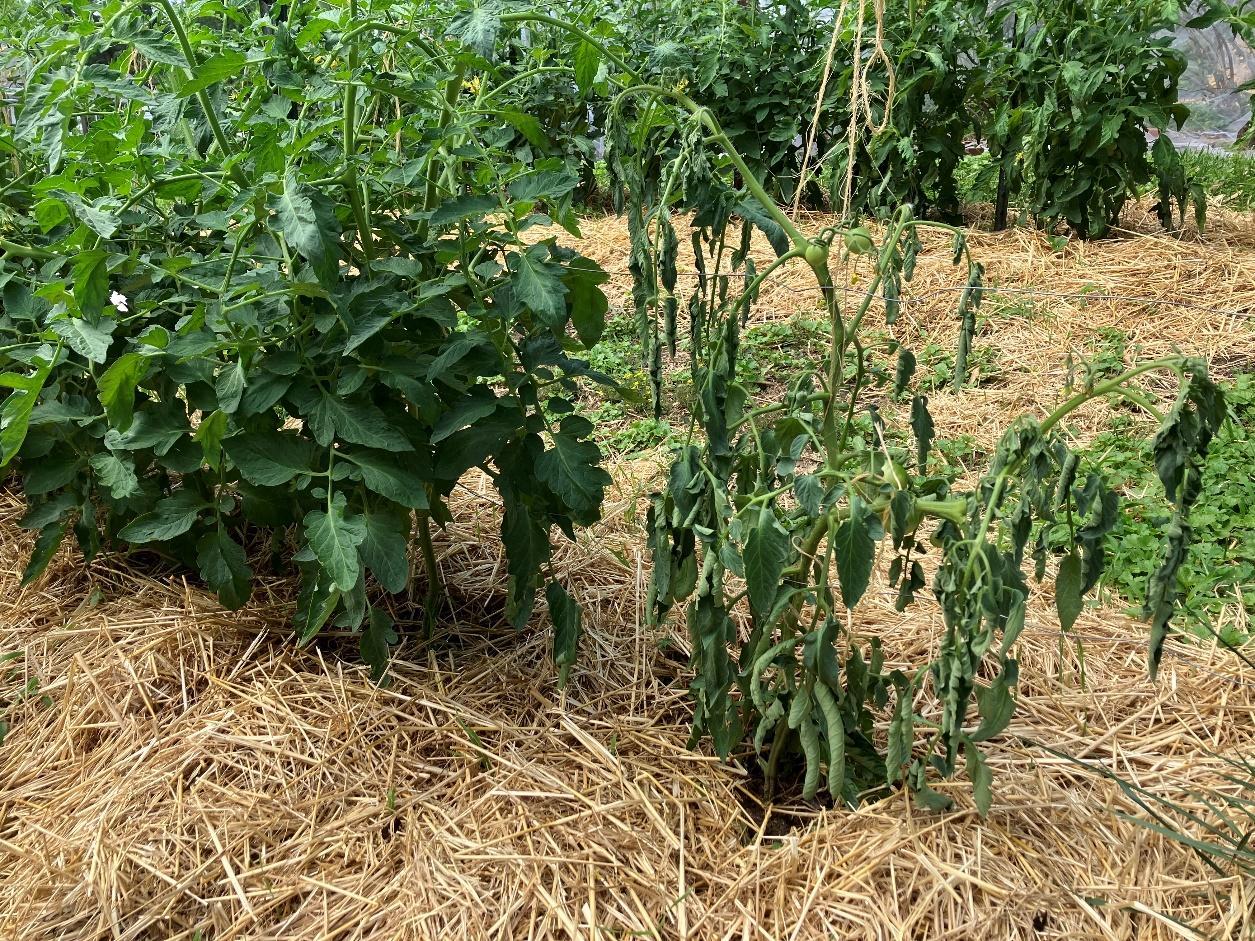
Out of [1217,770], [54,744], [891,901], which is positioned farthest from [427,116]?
[1217,770]

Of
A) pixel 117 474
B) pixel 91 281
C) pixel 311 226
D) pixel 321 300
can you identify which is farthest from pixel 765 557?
pixel 117 474

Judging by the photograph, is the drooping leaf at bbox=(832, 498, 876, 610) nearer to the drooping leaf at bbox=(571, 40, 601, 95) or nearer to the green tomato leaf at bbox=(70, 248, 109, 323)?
the drooping leaf at bbox=(571, 40, 601, 95)

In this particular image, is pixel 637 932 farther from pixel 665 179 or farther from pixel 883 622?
pixel 665 179

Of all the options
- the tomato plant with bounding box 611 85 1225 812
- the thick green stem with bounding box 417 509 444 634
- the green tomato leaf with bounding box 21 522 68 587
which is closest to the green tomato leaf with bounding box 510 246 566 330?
the tomato plant with bounding box 611 85 1225 812

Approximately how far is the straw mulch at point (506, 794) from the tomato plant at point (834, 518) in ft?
0.55

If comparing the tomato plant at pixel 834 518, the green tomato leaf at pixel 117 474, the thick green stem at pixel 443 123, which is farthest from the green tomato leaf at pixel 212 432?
the tomato plant at pixel 834 518

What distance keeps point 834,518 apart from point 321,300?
97cm

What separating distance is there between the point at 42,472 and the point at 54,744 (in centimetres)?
57

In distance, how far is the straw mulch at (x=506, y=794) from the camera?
1653mm

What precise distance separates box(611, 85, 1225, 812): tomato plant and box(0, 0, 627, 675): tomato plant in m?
0.24

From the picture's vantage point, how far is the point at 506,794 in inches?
73.7

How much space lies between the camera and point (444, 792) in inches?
75.3

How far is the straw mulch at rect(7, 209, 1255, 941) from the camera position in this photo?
1.65 metres

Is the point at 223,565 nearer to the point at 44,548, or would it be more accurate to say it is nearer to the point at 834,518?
the point at 44,548
